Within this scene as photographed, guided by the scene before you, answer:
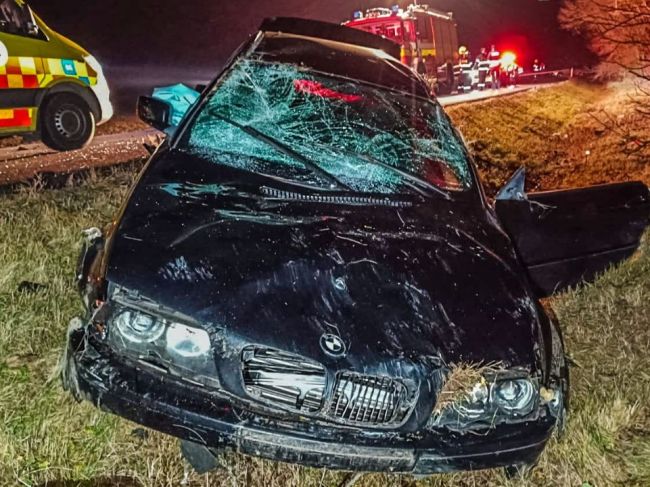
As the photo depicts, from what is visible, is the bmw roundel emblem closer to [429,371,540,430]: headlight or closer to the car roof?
[429,371,540,430]: headlight

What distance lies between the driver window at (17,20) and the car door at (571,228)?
479cm

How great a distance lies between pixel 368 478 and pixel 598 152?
402 inches

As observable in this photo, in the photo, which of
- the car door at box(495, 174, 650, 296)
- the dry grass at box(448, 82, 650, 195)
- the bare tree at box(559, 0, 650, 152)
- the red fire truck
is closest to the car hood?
the car door at box(495, 174, 650, 296)

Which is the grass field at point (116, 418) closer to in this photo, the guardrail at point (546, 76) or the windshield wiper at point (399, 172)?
the windshield wiper at point (399, 172)

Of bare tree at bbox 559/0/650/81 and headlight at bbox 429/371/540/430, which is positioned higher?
bare tree at bbox 559/0/650/81

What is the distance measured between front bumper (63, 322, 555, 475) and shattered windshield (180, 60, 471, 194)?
111cm

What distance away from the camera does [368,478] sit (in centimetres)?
230

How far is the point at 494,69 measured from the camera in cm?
1880

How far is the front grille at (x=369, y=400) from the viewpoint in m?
1.85

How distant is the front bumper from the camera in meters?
1.81

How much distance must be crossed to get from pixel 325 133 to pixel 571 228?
5.73 ft

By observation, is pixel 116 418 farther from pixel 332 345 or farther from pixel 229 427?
pixel 332 345

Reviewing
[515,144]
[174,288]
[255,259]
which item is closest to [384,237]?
[255,259]

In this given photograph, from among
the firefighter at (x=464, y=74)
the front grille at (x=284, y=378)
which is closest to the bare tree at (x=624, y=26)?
the front grille at (x=284, y=378)
